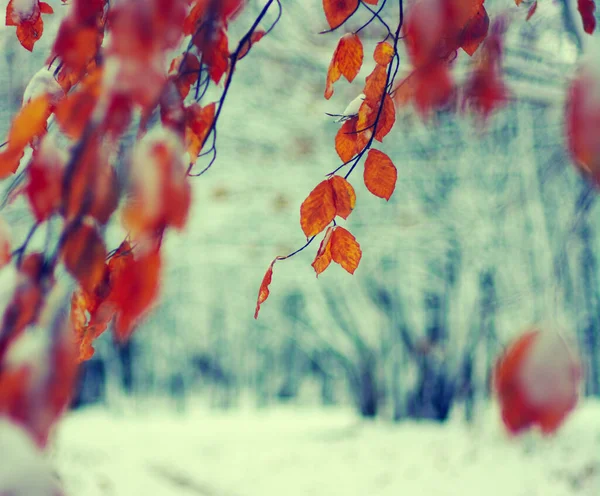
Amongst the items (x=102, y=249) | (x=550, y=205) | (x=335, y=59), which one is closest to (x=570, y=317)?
(x=550, y=205)

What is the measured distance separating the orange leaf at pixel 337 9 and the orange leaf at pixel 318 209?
0.46 m

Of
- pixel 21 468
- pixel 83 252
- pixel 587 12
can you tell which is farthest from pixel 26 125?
pixel 587 12

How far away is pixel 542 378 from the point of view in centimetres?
101

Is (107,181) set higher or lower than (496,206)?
lower

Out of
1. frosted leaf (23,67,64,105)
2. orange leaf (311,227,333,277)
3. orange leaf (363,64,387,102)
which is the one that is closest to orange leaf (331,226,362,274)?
orange leaf (311,227,333,277)

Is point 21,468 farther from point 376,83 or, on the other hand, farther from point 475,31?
point 475,31

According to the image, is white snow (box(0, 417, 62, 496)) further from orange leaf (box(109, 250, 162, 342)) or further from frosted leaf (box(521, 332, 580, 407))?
frosted leaf (box(521, 332, 580, 407))

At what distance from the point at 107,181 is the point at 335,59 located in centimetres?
114

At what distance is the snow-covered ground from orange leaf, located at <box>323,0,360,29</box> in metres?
5.62

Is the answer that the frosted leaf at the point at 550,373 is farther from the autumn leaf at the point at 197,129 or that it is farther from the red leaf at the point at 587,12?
the red leaf at the point at 587,12

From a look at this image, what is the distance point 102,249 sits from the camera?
3.66 ft

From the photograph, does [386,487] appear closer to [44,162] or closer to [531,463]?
[531,463]

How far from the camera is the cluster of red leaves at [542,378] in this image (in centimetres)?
101

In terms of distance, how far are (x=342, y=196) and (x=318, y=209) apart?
8 cm
